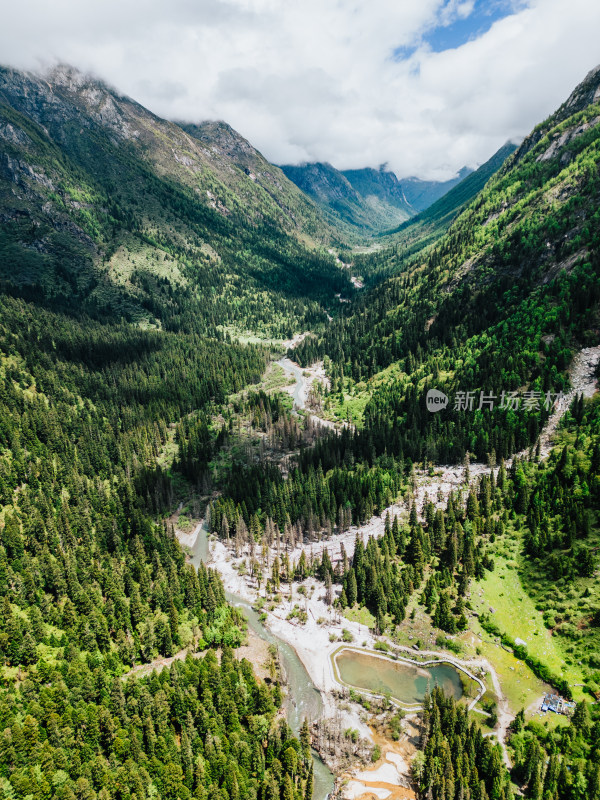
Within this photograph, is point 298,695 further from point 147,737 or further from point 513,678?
point 513,678

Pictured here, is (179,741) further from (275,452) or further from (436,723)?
(275,452)

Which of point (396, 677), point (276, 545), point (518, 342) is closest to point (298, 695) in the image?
point (396, 677)

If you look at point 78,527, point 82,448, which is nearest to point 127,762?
point 78,527

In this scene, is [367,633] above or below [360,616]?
below

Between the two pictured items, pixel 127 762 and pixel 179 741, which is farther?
pixel 179 741

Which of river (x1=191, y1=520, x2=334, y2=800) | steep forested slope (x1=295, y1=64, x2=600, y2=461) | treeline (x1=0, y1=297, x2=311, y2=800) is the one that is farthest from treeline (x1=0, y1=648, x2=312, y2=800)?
steep forested slope (x1=295, y1=64, x2=600, y2=461)

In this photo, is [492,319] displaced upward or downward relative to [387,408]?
upward
